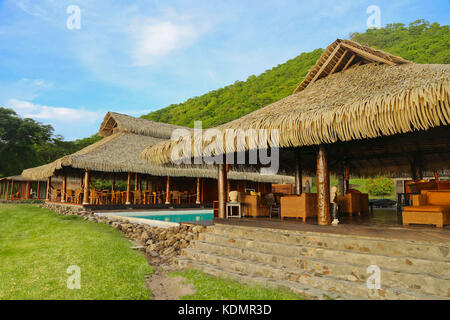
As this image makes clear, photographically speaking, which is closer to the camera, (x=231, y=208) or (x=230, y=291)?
(x=230, y=291)

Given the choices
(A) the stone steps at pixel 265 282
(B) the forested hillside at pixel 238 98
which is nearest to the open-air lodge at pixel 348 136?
(A) the stone steps at pixel 265 282

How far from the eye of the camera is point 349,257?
3.44m

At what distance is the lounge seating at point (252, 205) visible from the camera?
6.38 m

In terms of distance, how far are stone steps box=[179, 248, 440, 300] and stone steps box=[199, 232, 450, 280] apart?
292mm

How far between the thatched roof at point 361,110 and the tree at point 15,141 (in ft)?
77.9

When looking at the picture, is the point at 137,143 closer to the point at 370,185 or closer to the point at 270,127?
the point at 270,127

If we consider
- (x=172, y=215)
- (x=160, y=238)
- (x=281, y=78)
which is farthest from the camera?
(x=281, y=78)

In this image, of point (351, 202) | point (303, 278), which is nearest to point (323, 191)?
point (303, 278)

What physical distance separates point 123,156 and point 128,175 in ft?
3.23

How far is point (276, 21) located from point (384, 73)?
866 cm

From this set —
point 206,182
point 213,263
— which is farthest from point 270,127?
point 206,182

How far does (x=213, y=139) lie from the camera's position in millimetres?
5566

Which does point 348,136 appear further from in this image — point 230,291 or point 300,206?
point 230,291

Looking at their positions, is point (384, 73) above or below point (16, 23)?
below
